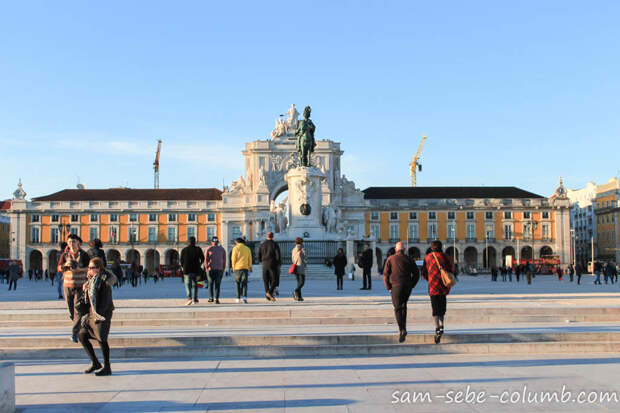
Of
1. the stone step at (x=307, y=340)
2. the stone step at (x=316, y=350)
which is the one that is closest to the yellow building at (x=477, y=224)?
the stone step at (x=307, y=340)

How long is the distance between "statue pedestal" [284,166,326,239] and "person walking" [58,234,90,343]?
20.7m

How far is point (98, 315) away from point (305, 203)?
79.4 feet

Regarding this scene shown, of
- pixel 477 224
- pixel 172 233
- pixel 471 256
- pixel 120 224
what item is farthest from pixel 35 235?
pixel 477 224

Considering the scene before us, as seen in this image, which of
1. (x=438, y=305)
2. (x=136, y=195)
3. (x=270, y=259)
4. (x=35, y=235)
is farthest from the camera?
(x=136, y=195)

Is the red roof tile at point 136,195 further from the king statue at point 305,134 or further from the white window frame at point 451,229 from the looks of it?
the king statue at point 305,134

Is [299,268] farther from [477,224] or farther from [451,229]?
[477,224]

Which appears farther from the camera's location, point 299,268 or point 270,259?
point 299,268

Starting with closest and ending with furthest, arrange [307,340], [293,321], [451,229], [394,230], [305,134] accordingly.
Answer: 1. [307,340]
2. [293,321]
3. [305,134]
4. [451,229]
5. [394,230]

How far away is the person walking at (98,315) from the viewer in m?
8.20

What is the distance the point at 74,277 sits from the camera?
9641 mm

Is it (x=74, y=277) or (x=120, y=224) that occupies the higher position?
(x=120, y=224)

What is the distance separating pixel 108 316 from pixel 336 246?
81.5 ft

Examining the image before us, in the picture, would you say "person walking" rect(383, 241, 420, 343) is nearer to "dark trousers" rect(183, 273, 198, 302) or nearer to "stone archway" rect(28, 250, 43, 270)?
"dark trousers" rect(183, 273, 198, 302)

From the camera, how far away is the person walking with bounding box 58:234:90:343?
885cm
